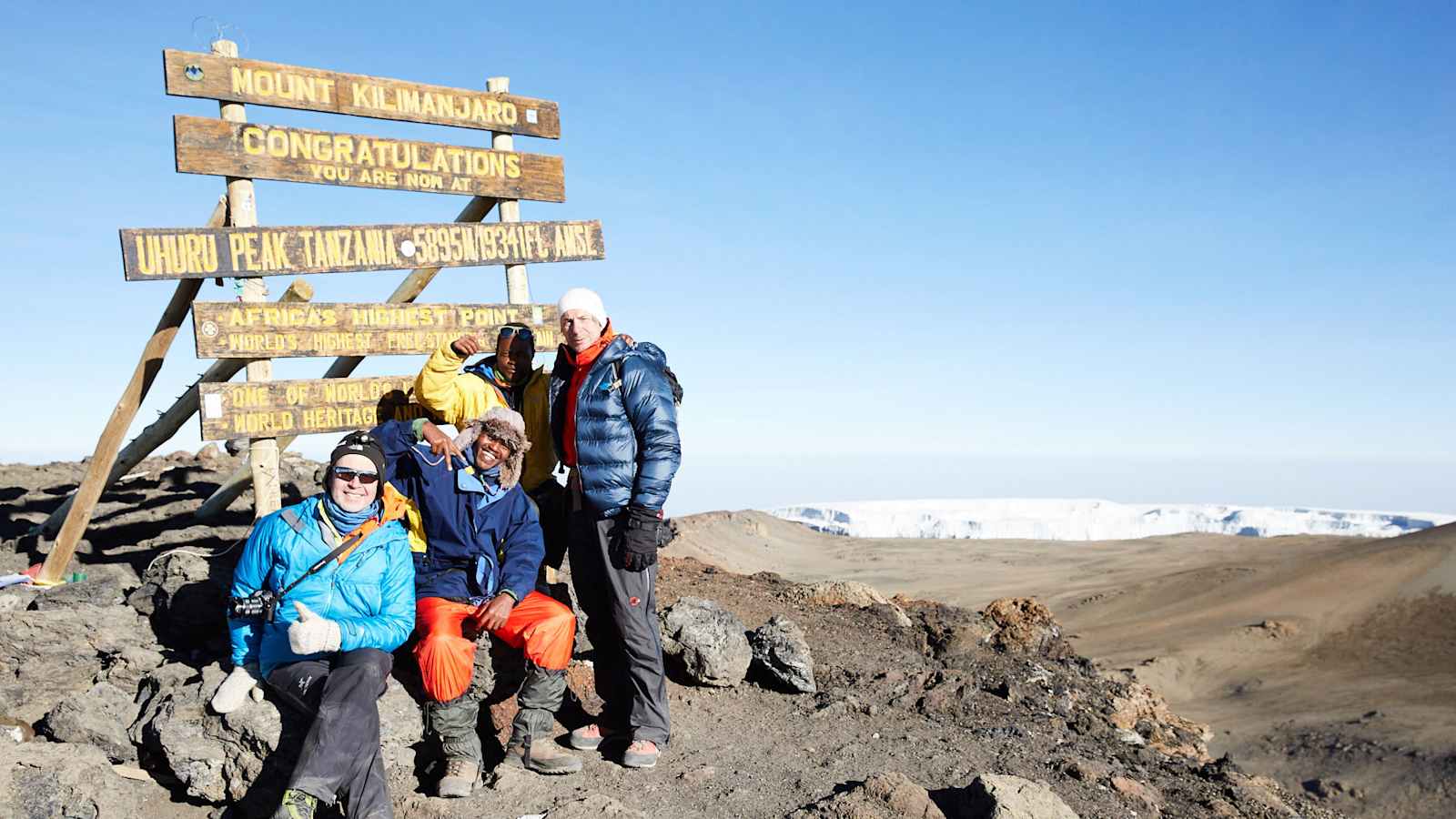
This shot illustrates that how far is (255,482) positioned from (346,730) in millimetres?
2949

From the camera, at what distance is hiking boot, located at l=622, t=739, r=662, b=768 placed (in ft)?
16.4

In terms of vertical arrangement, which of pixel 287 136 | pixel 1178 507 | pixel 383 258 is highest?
pixel 287 136

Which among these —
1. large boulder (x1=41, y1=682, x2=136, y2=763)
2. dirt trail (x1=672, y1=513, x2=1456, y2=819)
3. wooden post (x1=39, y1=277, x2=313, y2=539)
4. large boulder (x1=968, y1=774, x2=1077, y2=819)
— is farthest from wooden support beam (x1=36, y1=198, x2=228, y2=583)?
dirt trail (x1=672, y1=513, x2=1456, y2=819)

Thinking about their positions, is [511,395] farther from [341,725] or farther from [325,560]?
[341,725]

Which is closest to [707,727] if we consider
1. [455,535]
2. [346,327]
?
[455,535]

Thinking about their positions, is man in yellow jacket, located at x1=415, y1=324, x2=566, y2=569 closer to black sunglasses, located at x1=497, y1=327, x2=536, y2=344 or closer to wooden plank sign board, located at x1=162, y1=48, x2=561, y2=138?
black sunglasses, located at x1=497, y1=327, x2=536, y2=344

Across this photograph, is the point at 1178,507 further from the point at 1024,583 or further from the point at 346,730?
the point at 346,730

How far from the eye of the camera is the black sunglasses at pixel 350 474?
441 centimetres

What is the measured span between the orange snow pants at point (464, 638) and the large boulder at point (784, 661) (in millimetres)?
1962

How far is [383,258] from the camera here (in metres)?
7.00

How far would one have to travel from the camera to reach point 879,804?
15.2ft

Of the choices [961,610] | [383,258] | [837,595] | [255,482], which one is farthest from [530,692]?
[961,610]

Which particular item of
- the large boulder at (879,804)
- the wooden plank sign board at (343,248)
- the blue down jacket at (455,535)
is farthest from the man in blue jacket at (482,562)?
the wooden plank sign board at (343,248)

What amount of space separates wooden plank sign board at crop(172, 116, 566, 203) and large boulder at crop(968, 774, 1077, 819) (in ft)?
17.3
